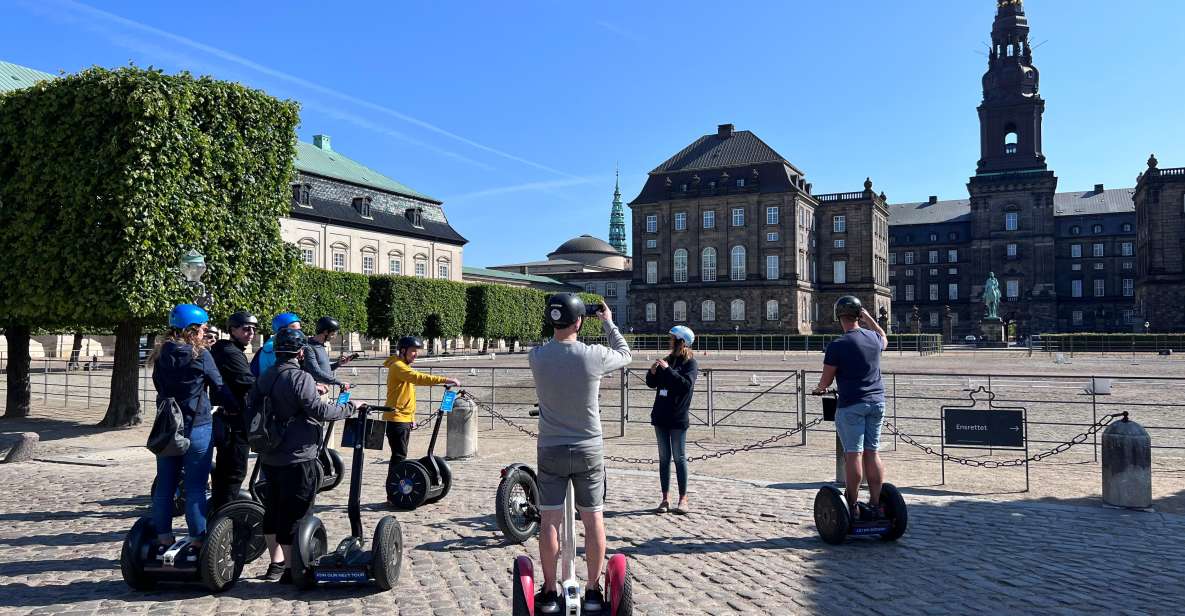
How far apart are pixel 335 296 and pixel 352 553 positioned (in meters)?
44.6

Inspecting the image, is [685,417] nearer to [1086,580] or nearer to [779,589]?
[779,589]

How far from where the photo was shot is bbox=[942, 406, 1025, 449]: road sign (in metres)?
9.23

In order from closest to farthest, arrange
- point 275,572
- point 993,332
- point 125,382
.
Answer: point 275,572
point 125,382
point 993,332

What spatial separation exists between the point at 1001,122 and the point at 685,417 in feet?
354

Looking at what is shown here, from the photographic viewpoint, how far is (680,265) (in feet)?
289

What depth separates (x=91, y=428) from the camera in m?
16.3

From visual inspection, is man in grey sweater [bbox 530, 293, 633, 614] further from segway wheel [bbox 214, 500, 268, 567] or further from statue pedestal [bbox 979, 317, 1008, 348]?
statue pedestal [bbox 979, 317, 1008, 348]

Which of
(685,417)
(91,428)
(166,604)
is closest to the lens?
(166,604)

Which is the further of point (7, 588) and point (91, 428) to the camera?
point (91, 428)

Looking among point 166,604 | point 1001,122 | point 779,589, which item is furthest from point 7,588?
point 1001,122

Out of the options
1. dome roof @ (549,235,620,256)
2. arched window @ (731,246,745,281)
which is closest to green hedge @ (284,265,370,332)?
arched window @ (731,246,745,281)

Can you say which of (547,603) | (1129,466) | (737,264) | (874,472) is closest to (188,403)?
(547,603)

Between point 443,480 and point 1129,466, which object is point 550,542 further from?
point 1129,466

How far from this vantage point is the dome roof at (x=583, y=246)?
132375 mm
